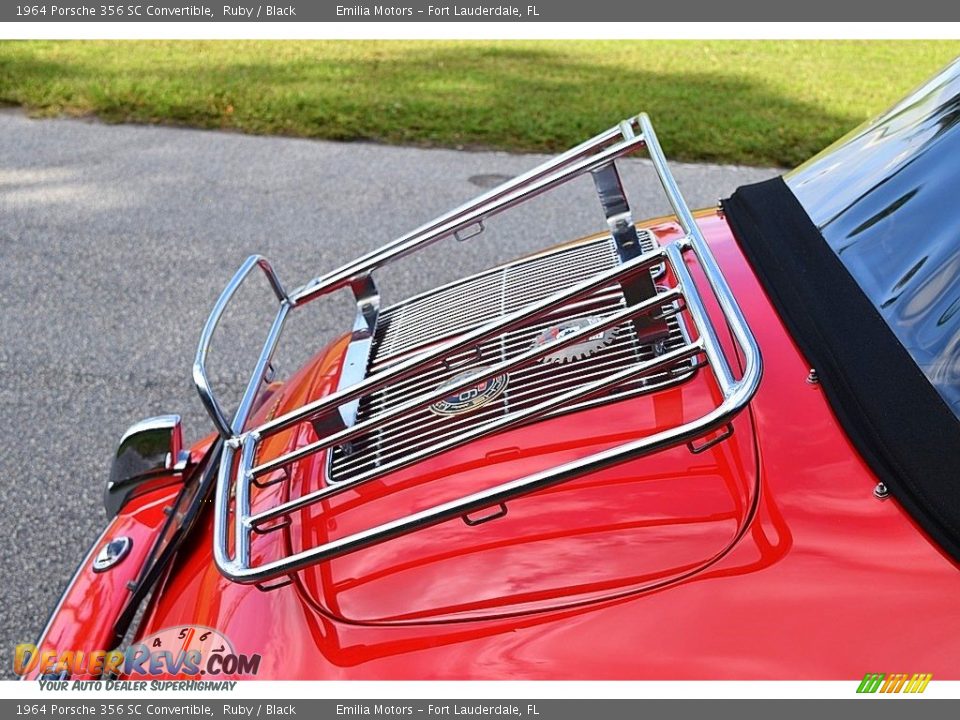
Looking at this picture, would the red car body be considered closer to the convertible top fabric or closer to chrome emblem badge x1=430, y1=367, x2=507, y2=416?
the convertible top fabric

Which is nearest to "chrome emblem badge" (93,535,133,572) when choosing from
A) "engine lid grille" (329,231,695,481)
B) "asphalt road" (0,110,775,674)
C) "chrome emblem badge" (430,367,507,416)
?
"engine lid grille" (329,231,695,481)

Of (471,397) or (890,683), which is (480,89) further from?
(890,683)

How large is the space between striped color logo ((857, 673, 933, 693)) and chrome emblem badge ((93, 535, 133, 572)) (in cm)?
150

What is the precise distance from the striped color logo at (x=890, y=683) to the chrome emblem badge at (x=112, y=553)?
1496mm

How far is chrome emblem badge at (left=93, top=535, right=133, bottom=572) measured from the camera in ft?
6.34

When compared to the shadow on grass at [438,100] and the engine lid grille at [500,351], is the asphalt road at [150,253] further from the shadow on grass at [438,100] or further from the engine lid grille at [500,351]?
the engine lid grille at [500,351]

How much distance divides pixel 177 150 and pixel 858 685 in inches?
227

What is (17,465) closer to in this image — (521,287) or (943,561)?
(521,287)

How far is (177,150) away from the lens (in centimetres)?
601

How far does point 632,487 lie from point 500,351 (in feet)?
1.74

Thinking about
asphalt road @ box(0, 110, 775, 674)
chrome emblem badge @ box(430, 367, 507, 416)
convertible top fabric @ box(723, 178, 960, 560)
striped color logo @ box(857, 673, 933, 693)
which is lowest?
asphalt road @ box(0, 110, 775, 674)

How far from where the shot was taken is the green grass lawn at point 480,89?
6238 mm

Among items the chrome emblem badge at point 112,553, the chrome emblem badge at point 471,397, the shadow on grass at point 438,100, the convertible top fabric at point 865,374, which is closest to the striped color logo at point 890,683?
the convertible top fabric at point 865,374

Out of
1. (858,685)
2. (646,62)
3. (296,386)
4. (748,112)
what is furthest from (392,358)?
(646,62)
